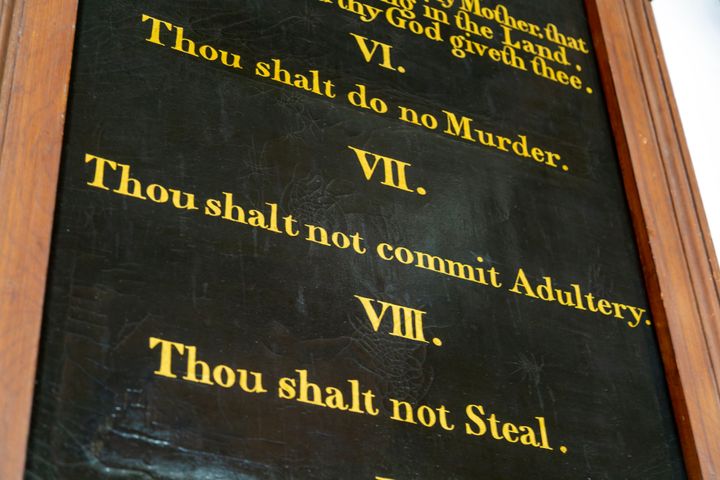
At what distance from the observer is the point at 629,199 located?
3.34 metres

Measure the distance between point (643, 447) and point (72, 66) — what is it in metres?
1.65

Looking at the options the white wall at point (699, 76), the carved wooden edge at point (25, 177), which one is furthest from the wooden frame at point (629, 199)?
the white wall at point (699, 76)

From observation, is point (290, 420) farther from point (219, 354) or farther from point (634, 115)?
point (634, 115)

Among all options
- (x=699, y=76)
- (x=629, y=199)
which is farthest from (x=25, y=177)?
(x=699, y=76)

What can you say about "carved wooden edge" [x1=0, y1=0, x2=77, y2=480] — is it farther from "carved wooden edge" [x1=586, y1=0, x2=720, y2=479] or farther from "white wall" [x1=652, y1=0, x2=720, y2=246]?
"white wall" [x1=652, y1=0, x2=720, y2=246]

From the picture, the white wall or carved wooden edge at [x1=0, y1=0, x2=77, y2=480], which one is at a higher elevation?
the white wall

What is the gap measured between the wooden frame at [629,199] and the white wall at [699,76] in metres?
0.17

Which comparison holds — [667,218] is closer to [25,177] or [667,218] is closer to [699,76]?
[699,76]

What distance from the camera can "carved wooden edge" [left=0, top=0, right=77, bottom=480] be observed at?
7.51ft

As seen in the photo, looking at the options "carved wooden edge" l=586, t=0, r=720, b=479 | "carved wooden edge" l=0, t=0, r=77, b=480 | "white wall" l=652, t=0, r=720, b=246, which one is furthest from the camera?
"white wall" l=652, t=0, r=720, b=246

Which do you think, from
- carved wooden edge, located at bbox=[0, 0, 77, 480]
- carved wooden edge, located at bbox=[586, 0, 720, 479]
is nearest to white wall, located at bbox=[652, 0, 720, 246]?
carved wooden edge, located at bbox=[586, 0, 720, 479]

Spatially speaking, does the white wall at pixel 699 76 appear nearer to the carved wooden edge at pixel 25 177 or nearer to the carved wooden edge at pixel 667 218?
the carved wooden edge at pixel 667 218

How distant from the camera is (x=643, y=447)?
2.87m

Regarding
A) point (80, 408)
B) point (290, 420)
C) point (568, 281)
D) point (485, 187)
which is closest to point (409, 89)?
point (485, 187)
